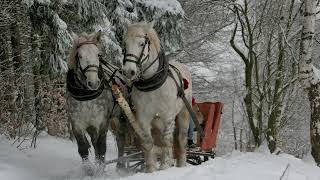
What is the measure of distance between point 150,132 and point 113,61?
599cm

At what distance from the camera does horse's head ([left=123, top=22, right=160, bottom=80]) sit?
6367 millimetres

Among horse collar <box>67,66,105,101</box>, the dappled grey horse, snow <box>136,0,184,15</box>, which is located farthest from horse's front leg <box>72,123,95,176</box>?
snow <box>136,0,184,15</box>

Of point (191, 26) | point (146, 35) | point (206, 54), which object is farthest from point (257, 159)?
point (206, 54)

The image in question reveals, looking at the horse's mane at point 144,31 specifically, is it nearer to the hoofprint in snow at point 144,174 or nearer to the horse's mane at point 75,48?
the horse's mane at point 75,48

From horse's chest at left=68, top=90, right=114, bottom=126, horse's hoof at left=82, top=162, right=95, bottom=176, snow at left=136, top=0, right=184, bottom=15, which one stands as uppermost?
snow at left=136, top=0, right=184, bottom=15

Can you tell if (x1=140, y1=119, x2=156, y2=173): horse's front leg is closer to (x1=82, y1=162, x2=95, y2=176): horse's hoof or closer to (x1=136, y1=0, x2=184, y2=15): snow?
(x1=82, y1=162, x2=95, y2=176): horse's hoof

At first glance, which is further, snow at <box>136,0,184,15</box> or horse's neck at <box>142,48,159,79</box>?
snow at <box>136,0,184,15</box>

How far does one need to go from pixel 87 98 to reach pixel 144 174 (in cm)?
168

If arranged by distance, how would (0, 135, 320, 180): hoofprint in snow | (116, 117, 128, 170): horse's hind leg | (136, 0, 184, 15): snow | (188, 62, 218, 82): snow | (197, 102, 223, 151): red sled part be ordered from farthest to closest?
(188, 62, 218, 82): snow
(136, 0, 184, 15): snow
(197, 102, 223, 151): red sled part
(116, 117, 128, 170): horse's hind leg
(0, 135, 320, 180): hoofprint in snow

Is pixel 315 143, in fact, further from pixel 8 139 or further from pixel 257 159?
pixel 8 139

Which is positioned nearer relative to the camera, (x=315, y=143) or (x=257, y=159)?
(x=257, y=159)

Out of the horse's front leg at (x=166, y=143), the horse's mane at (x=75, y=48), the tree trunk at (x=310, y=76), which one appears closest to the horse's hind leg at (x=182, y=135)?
the horse's front leg at (x=166, y=143)

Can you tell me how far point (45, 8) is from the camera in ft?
35.5

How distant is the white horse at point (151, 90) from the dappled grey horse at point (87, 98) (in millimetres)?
546
